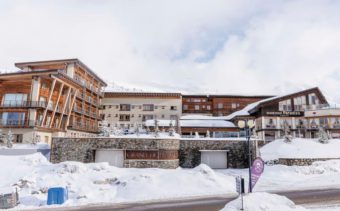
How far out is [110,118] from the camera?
65.1 m

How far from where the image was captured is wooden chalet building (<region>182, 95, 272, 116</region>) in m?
71.6

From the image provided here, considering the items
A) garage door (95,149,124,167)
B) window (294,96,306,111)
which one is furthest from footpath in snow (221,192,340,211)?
window (294,96,306,111)

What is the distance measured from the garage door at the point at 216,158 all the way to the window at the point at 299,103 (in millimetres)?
27346

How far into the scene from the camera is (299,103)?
53156 millimetres

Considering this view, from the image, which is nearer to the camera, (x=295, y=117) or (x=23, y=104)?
(x=23, y=104)

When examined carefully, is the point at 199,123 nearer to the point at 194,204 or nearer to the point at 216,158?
the point at 216,158

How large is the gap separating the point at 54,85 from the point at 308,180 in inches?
1571

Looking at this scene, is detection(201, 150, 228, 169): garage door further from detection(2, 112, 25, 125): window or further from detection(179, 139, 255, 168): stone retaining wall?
detection(2, 112, 25, 125): window

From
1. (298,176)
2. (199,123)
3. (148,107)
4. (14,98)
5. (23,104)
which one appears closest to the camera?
(298,176)

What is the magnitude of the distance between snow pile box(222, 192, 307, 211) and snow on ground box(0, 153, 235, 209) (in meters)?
7.34

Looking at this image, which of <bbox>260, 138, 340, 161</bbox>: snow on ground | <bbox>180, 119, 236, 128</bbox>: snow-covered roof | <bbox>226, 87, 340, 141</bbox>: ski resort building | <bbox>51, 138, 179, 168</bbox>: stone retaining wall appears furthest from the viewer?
<bbox>180, 119, 236, 128</bbox>: snow-covered roof

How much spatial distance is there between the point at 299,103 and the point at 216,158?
A: 96.4 ft

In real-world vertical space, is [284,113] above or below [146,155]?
above

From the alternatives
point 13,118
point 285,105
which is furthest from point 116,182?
point 285,105
